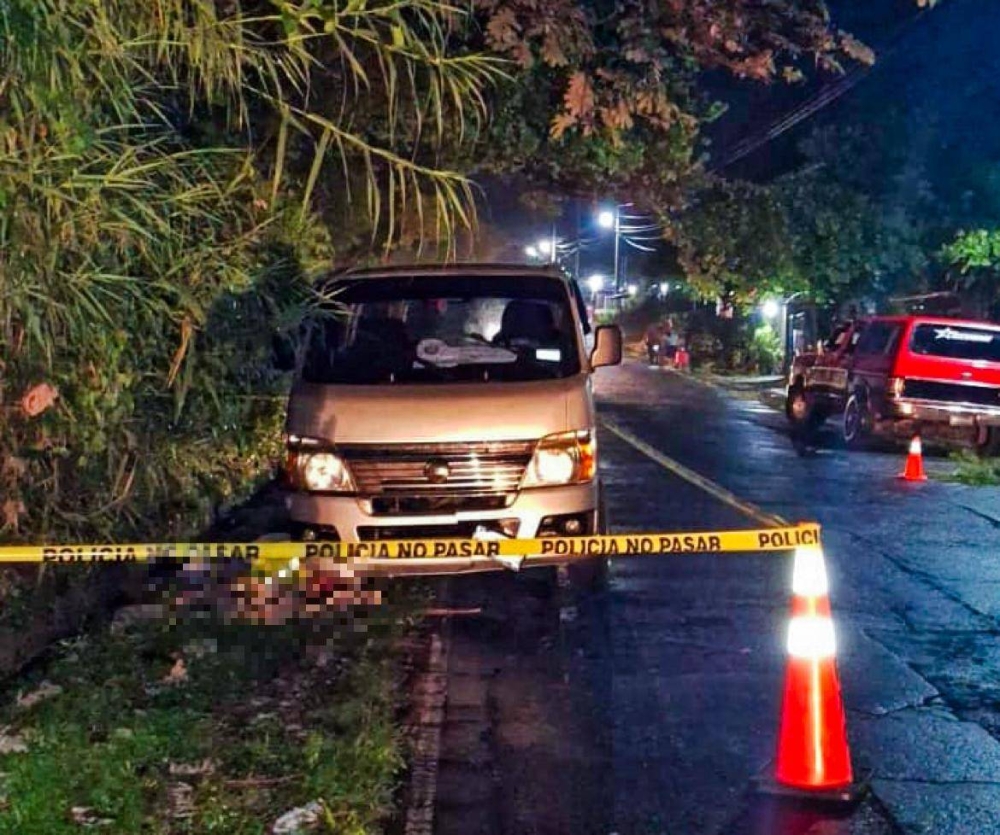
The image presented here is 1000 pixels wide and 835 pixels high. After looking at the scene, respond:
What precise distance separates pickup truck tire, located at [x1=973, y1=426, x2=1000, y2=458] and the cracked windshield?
5426mm

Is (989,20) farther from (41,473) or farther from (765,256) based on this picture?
(41,473)

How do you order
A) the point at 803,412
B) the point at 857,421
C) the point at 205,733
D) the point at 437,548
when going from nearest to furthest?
the point at 205,733, the point at 437,548, the point at 857,421, the point at 803,412

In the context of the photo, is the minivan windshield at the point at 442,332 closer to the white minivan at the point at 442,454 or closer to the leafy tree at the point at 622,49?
the white minivan at the point at 442,454

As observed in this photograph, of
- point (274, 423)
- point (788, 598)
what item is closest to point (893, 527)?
point (788, 598)

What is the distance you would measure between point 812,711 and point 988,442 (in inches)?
526

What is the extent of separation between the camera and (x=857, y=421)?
62.0 feet

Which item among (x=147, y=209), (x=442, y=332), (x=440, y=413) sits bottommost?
(x=440, y=413)

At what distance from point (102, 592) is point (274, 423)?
4.78 m

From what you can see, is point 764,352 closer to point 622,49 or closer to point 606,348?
point 622,49

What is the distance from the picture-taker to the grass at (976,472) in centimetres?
Answer: 1520

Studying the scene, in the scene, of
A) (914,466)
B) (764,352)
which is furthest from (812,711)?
(764,352)

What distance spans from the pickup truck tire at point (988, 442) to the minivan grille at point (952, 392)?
0.43m

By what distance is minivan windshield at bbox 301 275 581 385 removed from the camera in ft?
27.7

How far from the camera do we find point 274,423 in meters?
13.3
